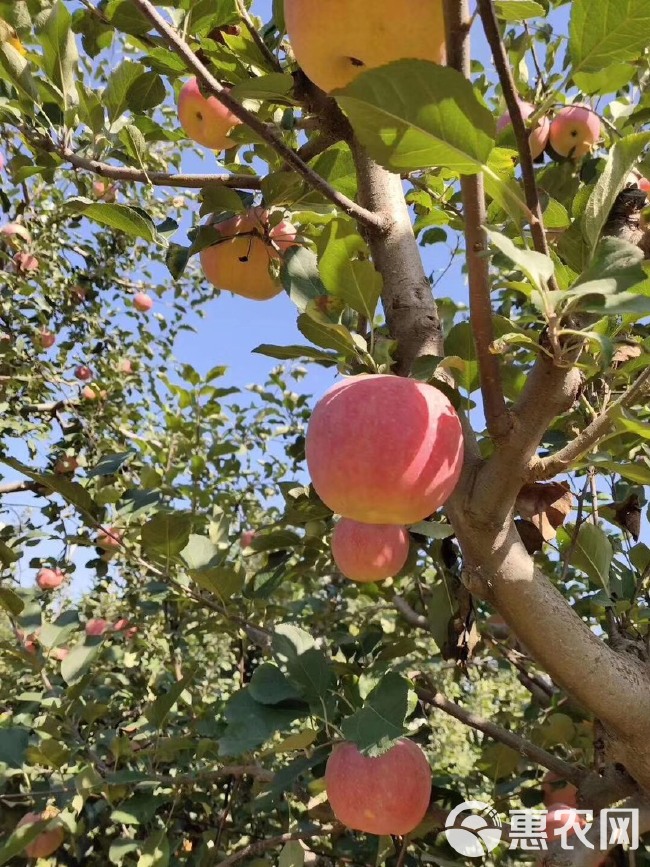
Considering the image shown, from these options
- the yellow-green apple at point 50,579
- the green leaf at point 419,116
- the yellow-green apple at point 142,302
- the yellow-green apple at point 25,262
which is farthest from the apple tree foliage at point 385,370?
the yellow-green apple at point 142,302

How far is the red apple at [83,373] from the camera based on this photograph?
3.57 metres

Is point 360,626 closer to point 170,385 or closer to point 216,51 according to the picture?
point 170,385

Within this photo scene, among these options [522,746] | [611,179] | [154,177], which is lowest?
[522,746]

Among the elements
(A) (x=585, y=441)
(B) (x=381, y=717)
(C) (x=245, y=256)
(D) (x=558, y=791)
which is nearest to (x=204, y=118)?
(C) (x=245, y=256)

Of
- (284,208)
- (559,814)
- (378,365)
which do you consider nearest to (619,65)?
(378,365)

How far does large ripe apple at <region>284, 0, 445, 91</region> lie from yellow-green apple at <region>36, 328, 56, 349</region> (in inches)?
112

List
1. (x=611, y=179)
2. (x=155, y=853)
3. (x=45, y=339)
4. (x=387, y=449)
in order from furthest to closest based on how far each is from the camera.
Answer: (x=45, y=339) → (x=155, y=853) → (x=387, y=449) → (x=611, y=179)

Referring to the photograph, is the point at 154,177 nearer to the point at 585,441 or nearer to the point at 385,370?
the point at 385,370

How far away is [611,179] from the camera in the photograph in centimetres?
69

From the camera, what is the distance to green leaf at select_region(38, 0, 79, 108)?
3.46 feet

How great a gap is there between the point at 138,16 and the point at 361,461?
0.85 meters

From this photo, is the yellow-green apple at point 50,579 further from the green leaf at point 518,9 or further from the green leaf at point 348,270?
the green leaf at point 518,9

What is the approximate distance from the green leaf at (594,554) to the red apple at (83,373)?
290cm

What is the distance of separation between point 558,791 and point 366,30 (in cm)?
174
